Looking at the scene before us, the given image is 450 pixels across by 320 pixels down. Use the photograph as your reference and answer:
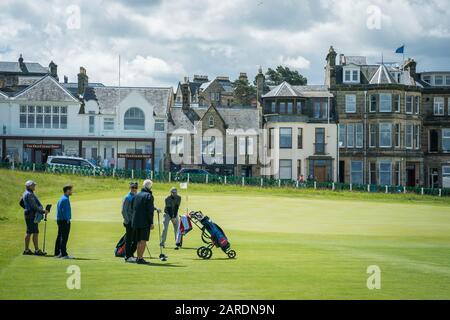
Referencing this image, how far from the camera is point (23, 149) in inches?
2623

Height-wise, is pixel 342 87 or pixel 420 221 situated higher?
pixel 342 87

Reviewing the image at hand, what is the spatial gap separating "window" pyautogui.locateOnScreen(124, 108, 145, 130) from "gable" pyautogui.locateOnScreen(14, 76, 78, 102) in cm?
525

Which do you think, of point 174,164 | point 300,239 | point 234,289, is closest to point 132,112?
point 174,164

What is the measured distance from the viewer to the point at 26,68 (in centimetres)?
10306

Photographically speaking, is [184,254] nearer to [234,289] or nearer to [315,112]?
[234,289]

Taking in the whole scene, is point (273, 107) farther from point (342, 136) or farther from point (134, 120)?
point (134, 120)

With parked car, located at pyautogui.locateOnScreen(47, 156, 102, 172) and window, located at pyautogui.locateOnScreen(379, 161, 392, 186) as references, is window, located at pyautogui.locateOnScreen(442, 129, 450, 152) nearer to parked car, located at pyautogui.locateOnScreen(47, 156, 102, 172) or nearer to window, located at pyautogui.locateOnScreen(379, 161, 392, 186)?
window, located at pyautogui.locateOnScreen(379, 161, 392, 186)

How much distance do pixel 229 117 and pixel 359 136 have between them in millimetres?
13213

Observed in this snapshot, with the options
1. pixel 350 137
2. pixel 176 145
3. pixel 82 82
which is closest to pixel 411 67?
pixel 350 137

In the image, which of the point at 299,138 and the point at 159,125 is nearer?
the point at 299,138

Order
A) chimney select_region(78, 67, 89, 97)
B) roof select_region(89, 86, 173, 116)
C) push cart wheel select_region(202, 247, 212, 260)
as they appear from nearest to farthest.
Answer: push cart wheel select_region(202, 247, 212, 260)
roof select_region(89, 86, 173, 116)
chimney select_region(78, 67, 89, 97)

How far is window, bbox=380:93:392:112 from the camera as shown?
225 feet

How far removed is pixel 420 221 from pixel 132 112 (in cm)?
3736

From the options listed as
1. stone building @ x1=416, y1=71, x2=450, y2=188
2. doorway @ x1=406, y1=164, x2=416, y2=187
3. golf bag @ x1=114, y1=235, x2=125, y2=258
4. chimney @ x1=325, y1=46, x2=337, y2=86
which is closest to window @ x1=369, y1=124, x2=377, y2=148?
doorway @ x1=406, y1=164, x2=416, y2=187
